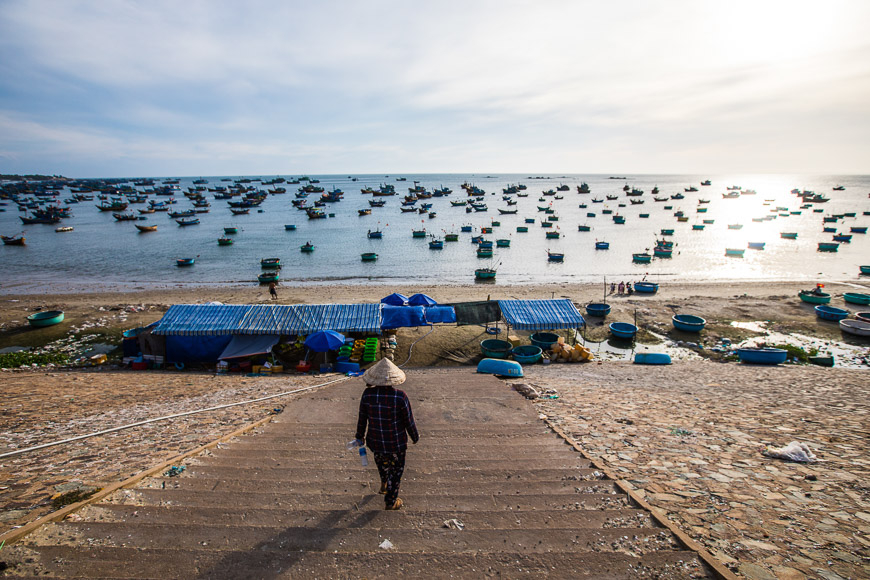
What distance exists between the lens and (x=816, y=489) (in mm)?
6195

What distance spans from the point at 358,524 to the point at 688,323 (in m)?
24.4

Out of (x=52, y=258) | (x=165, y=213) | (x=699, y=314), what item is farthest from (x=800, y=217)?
(x=165, y=213)

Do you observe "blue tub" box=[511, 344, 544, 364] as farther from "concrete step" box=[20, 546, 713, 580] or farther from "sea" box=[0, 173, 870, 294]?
"sea" box=[0, 173, 870, 294]

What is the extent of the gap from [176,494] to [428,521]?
3.32 metres

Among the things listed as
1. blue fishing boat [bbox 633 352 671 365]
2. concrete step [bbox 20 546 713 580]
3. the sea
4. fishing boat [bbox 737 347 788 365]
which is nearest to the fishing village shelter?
blue fishing boat [bbox 633 352 671 365]

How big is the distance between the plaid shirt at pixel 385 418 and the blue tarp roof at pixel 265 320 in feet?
45.7

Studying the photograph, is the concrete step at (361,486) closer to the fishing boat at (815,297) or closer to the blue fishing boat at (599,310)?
the blue fishing boat at (599,310)

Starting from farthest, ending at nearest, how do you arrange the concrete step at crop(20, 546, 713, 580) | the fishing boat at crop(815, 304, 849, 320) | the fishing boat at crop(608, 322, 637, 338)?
the fishing boat at crop(815, 304, 849, 320) → the fishing boat at crop(608, 322, 637, 338) → the concrete step at crop(20, 546, 713, 580)

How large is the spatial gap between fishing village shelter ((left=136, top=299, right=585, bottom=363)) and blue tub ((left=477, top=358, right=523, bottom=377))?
16.3ft

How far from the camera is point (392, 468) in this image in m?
5.20

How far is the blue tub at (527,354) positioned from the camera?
60.6 feet

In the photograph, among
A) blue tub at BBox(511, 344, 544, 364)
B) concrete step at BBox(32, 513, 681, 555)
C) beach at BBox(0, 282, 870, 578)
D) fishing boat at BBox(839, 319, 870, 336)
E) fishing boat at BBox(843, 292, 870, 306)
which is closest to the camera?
concrete step at BBox(32, 513, 681, 555)

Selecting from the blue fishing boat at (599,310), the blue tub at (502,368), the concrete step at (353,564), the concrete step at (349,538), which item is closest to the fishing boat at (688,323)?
the blue fishing boat at (599,310)

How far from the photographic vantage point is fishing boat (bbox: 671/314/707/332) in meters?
23.3
